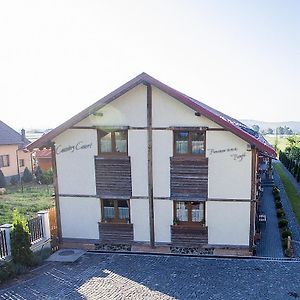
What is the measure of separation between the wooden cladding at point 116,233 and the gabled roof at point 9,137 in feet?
88.9

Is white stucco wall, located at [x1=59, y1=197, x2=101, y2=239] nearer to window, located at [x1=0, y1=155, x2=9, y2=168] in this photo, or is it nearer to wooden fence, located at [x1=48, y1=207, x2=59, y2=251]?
wooden fence, located at [x1=48, y1=207, x2=59, y2=251]

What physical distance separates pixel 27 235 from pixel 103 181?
14.1 ft

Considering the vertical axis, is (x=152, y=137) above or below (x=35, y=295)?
above

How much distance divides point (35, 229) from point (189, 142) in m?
8.63

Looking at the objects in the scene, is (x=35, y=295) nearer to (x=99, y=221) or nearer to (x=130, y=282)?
(x=130, y=282)

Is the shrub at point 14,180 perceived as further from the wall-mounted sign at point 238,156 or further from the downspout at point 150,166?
the wall-mounted sign at point 238,156

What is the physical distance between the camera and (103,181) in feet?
54.1

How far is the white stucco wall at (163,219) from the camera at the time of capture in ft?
52.6

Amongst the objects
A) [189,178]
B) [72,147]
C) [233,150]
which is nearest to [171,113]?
[189,178]

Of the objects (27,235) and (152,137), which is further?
(152,137)

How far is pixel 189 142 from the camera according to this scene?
15.6 meters

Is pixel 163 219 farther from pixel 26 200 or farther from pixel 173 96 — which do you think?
pixel 26 200

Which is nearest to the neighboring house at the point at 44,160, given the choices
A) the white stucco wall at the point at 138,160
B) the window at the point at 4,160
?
the window at the point at 4,160

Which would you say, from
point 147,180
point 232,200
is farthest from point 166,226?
point 232,200
